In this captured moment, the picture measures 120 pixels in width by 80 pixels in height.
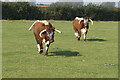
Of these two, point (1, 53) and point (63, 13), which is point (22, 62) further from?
point (63, 13)

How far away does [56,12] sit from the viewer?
239 ft

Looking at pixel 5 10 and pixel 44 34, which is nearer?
pixel 44 34

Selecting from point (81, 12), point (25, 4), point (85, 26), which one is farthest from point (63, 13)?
point (85, 26)

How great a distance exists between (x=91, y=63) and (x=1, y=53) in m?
6.21

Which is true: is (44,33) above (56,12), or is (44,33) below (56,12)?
below

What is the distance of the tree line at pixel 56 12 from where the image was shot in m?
68.7

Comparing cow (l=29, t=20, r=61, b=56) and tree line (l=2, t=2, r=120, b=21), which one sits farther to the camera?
tree line (l=2, t=2, r=120, b=21)

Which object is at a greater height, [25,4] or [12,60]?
[25,4]

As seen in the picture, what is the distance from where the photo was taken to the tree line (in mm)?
68706

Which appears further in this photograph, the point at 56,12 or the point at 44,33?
the point at 56,12

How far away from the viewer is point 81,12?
2975 inches

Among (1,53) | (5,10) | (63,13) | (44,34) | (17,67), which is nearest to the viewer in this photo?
(17,67)

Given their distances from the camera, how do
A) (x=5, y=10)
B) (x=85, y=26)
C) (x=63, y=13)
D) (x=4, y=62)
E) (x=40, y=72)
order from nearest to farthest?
1. (x=40, y=72)
2. (x=4, y=62)
3. (x=85, y=26)
4. (x=5, y=10)
5. (x=63, y=13)

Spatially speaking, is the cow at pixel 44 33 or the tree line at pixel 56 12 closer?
the cow at pixel 44 33
